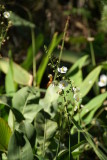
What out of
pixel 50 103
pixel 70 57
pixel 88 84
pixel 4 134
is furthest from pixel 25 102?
pixel 70 57

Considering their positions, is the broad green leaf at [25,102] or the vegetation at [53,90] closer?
the vegetation at [53,90]

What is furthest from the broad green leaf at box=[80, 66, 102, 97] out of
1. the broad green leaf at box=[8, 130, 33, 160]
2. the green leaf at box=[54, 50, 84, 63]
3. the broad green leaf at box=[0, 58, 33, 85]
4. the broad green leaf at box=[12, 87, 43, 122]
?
the broad green leaf at box=[8, 130, 33, 160]

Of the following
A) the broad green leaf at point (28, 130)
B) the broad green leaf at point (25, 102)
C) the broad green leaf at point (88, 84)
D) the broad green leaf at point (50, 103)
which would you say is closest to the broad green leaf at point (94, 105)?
the broad green leaf at point (88, 84)

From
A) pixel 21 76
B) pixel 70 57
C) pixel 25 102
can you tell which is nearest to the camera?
pixel 25 102

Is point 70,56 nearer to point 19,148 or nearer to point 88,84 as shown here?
point 88,84

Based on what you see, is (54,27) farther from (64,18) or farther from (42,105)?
(42,105)

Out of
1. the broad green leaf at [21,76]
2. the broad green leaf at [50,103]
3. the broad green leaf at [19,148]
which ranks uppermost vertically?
the broad green leaf at [21,76]

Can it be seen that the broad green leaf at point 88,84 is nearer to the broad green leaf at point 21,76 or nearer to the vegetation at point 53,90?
the vegetation at point 53,90

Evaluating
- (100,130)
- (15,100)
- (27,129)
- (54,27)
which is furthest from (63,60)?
(27,129)
